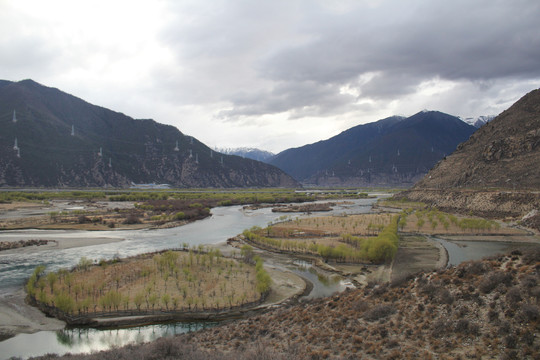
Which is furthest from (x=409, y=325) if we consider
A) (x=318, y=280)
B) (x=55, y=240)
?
(x=55, y=240)

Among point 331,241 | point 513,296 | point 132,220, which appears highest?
point 513,296

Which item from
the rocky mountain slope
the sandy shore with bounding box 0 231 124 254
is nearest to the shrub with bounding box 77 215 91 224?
the sandy shore with bounding box 0 231 124 254

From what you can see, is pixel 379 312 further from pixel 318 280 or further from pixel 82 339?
pixel 82 339

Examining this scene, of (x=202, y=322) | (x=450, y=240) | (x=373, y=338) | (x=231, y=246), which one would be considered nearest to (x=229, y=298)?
(x=202, y=322)

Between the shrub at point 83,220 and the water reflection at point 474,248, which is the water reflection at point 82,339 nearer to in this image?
the water reflection at point 474,248

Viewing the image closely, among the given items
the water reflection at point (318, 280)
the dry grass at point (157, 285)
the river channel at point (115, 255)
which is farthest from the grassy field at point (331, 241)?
the dry grass at point (157, 285)

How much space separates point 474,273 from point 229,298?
1971 cm

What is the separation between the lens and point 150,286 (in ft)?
111

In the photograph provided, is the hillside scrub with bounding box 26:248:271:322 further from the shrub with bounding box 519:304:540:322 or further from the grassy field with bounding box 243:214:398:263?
the shrub with bounding box 519:304:540:322

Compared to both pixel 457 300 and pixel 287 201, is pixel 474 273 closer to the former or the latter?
pixel 457 300

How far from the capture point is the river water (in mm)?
24531

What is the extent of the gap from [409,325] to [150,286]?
24.0 m

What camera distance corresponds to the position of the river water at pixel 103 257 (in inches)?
966

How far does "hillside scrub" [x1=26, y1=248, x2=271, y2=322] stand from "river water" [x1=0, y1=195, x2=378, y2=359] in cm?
282
